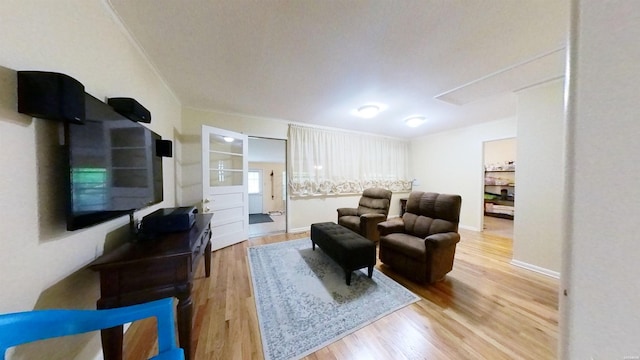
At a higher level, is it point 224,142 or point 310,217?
point 224,142

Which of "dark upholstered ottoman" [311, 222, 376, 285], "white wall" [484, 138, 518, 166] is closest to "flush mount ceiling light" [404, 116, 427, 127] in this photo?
"dark upholstered ottoman" [311, 222, 376, 285]

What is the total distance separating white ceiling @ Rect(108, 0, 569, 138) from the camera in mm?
1414

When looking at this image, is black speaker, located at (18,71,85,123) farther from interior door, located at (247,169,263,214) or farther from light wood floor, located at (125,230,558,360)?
interior door, located at (247,169,263,214)

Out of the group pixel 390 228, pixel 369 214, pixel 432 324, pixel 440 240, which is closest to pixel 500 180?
pixel 369 214

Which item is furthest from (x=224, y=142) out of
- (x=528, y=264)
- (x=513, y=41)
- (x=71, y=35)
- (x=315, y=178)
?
(x=528, y=264)

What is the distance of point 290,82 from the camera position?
8.00 feet

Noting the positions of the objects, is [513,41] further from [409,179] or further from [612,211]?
[409,179]

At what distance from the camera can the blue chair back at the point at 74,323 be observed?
634mm

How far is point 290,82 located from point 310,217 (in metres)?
2.80

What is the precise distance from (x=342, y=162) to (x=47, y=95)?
13.7ft

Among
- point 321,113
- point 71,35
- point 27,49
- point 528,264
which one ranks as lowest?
point 528,264

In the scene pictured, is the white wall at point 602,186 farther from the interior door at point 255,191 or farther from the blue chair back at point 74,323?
the interior door at point 255,191

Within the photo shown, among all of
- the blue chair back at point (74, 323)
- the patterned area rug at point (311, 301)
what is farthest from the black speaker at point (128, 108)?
the patterned area rug at point (311, 301)

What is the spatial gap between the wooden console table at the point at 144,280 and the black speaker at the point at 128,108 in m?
0.97
